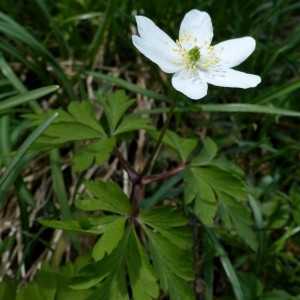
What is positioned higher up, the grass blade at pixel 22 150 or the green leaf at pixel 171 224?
the grass blade at pixel 22 150

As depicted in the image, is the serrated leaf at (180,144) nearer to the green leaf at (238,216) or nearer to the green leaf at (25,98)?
the green leaf at (238,216)

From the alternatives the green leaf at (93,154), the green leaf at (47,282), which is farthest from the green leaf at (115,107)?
the green leaf at (47,282)

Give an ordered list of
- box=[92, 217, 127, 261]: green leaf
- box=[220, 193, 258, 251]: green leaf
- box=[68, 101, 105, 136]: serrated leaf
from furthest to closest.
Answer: box=[68, 101, 105, 136]: serrated leaf
box=[220, 193, 258, 251]: green leaf
box=[92, 217, 127, 261]: green leaf

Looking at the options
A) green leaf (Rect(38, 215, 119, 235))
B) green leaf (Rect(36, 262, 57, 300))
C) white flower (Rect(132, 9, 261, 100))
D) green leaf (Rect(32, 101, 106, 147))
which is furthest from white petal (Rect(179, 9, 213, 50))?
green leaf (Rect(36, 262, 57, 300))

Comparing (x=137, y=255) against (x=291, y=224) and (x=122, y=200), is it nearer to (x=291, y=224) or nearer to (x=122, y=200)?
(x=122, y=200)

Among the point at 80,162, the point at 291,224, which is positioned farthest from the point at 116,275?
the point at 291,224

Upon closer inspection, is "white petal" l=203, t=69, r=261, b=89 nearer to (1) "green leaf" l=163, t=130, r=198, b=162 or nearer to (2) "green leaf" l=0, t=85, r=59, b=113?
(1) "green leaf" l=163, t=130, r=198, b=162
